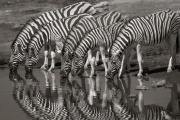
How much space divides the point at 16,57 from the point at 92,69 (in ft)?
13.1

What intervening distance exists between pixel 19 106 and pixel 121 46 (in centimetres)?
393

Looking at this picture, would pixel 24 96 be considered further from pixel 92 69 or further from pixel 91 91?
pixel 92 69

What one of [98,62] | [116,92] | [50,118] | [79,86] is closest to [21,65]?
[98,62]

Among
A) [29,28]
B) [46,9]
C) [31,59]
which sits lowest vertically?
[31,59]

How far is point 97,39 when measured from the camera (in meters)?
20.7

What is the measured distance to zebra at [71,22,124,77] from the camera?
68.0ft

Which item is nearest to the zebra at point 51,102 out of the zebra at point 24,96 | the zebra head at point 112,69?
the zebra at point 24,96

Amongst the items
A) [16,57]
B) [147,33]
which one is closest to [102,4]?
[16,57]

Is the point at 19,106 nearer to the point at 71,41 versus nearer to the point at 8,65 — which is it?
the point at 71,41

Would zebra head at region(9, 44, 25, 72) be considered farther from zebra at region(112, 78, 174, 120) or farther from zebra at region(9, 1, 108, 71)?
zebra at region(112, 78, 174, 120)

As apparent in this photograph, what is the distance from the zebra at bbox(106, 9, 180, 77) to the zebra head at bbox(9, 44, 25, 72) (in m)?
4.54

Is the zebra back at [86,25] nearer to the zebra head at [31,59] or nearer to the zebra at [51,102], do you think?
the zebra head at [31,59]

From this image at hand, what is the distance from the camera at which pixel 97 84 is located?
63.7ft

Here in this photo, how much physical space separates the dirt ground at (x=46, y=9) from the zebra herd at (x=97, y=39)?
0.98 m
